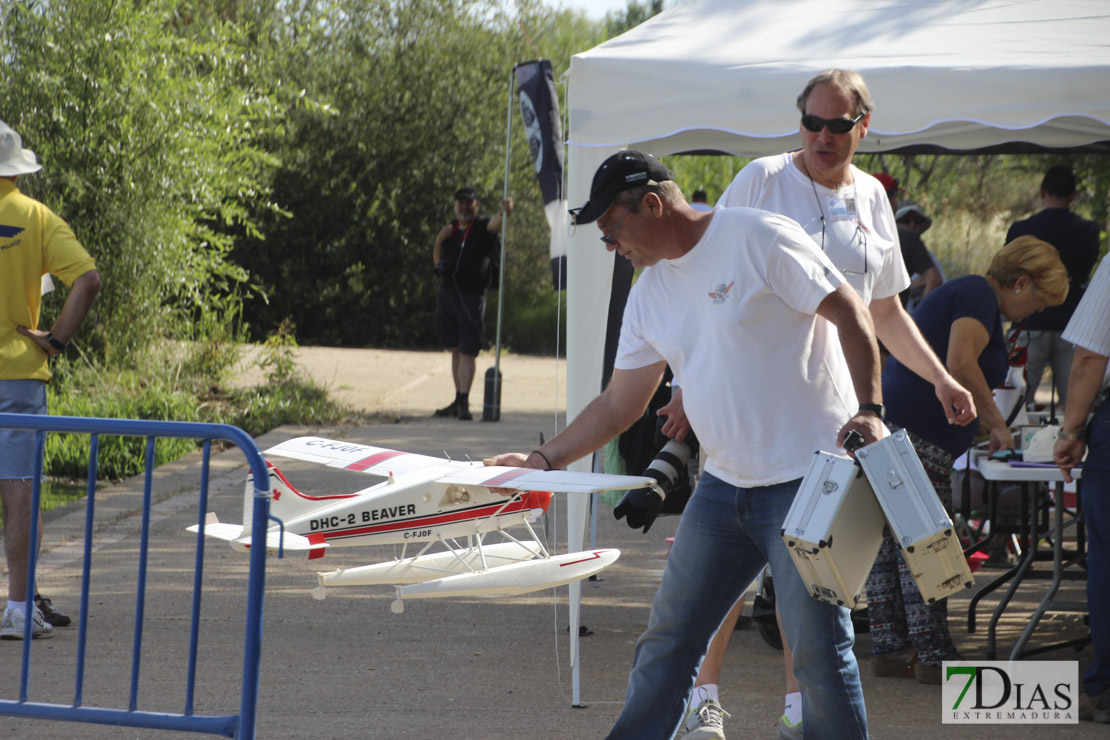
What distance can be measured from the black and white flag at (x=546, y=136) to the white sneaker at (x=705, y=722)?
384cm

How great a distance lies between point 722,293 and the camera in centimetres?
274

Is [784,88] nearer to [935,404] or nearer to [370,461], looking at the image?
[935,404]

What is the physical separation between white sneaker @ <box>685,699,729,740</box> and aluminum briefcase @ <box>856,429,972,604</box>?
1.37 metres

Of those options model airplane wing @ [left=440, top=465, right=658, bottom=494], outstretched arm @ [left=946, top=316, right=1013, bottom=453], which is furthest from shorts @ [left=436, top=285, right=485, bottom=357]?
model airplane wing @ [left=440, top=465, right=658, bottom=494]

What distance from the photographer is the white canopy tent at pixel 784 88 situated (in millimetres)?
4367

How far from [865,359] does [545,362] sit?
14.9 meters

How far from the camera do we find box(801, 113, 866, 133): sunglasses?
3412 mm

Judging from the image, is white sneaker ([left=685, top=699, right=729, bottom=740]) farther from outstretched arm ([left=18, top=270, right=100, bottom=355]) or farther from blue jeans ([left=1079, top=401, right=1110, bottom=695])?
outstretched arm ([left=18, top=270, right=100, bottom=355])

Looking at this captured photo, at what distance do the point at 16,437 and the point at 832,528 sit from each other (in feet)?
12.0

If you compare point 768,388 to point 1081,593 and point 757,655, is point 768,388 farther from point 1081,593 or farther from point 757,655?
point 1081,593

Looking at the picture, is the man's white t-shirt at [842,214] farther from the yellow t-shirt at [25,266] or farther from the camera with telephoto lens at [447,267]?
the camera with telephoto lens at [447,267]

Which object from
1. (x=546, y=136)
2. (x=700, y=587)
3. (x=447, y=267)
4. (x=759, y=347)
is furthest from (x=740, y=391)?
(x=447, y=267)

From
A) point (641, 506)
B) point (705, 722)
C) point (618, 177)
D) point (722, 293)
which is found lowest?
point (705, 722)

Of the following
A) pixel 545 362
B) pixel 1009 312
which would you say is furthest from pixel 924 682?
pixel 545 362
